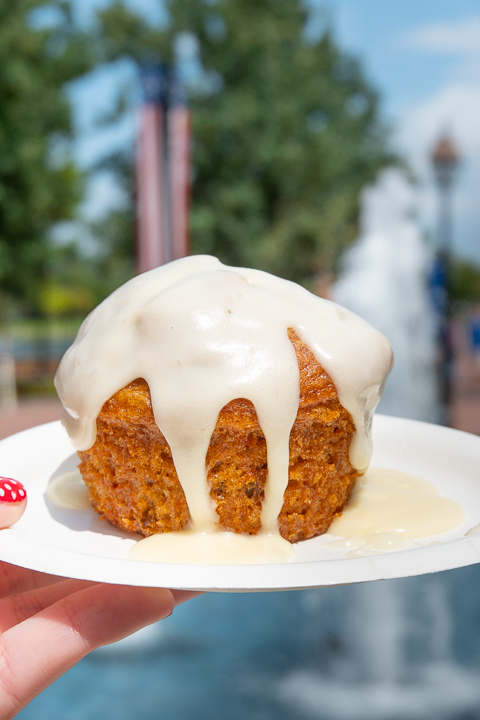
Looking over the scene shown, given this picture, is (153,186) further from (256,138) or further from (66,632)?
(256,138)

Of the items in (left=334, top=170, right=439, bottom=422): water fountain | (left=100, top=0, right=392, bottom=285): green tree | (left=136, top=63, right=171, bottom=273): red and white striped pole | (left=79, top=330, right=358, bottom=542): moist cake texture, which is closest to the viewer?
(left=79, top=330, right=358, bottom=542): moist cake texture

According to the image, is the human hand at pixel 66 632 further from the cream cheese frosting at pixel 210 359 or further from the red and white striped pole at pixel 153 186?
the red and white striped pole at pixel 153 186

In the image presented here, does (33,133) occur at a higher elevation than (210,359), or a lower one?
higher

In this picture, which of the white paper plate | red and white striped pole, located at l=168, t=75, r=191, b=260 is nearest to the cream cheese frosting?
the white paper plate

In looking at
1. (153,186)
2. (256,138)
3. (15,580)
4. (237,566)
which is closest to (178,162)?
(153,186)

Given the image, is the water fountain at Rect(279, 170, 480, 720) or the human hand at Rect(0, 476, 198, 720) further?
the water fountain at Rect(279, 170, 480, 720)

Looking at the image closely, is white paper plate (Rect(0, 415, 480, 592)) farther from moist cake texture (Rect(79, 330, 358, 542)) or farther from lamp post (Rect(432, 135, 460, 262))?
lamp post (Rect(432, 135, 460, 262))

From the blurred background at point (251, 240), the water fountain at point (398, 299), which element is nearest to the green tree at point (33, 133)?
the blurred background at point (251, 240)
